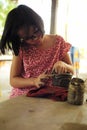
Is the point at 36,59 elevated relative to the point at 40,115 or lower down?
elevated

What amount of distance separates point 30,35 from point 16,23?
4.4 inches

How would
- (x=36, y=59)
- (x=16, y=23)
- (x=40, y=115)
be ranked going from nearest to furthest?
(x=40, y=115) < (x=16, y=23) < (x=36, y=59)

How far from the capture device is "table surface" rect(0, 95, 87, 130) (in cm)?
85

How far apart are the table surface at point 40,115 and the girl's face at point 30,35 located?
1.36ft

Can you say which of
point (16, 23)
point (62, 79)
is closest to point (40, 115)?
point (62, 79)

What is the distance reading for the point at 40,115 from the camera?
3.18 ft

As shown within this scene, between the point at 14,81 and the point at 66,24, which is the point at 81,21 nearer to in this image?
the point at 66,24

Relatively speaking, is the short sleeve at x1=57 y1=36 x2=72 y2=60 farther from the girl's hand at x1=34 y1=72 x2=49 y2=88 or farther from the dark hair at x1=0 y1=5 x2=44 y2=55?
the girl's hand at x1=34 y1=72 x2=49 y2=88

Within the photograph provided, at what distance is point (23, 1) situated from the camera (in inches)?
110

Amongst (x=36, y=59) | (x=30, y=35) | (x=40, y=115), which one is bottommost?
(x=40, y=115)

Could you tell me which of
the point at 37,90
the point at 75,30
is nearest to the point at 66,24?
the point at 75,30

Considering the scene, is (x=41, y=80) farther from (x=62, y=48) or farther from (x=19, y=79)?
(x=62, y=48)

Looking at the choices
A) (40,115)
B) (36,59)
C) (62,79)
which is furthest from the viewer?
(36,59)

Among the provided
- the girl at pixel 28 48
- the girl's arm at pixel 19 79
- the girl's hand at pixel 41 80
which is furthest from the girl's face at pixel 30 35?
the girl's hand at pixel 41 80
